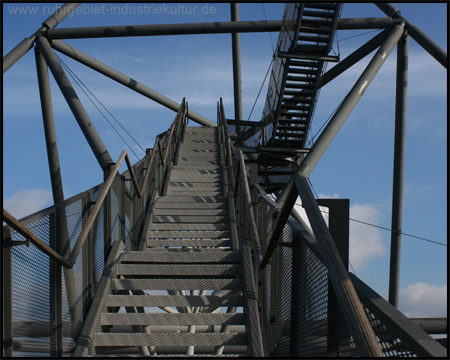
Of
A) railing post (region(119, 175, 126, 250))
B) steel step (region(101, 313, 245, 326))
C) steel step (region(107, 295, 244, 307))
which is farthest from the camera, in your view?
railing post (region(119, 175, 126, 250))

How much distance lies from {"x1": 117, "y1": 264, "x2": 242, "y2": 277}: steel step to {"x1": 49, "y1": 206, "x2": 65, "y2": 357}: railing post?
65.1 inches

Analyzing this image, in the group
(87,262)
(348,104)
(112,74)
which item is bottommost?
(87,262)

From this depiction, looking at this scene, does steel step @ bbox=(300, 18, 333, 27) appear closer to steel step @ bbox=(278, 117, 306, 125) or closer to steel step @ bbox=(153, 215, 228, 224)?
steel step @ bbox=(278, 117, 306, 125)

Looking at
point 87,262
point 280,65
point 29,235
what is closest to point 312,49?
point 280,65

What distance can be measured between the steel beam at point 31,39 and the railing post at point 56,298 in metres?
9.60

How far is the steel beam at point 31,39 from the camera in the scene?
1370 centimetres

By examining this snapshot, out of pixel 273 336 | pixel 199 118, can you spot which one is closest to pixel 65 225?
pixel 273 336

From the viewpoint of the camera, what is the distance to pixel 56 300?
4777mm

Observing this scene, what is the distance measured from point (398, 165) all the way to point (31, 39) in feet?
32.9

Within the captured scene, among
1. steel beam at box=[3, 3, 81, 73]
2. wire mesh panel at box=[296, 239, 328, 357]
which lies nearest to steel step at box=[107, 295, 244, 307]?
wire mesh panel at box=[296, 239, 328, 357]

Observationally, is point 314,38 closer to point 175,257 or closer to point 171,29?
point 171,29

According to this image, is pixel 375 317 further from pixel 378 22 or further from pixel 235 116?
pixel 235 116

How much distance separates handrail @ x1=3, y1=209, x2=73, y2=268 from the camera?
3.88 meters

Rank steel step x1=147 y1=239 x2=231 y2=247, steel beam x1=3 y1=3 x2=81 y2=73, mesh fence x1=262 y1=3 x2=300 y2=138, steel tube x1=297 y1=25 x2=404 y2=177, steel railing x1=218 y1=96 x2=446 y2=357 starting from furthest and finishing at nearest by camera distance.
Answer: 1. mesh fence x1=262 y1=3 x2=300 y2=138
2. steel tube x1=297 y1=25 x2=404 y2=177
3. steel beam x1=3 y1=3 x2=81 y2=73
4. steel step x1=147 y1=239 x2=231 y2=247
5. steel railing x1=218 y1=96 x2=446 y2=357
